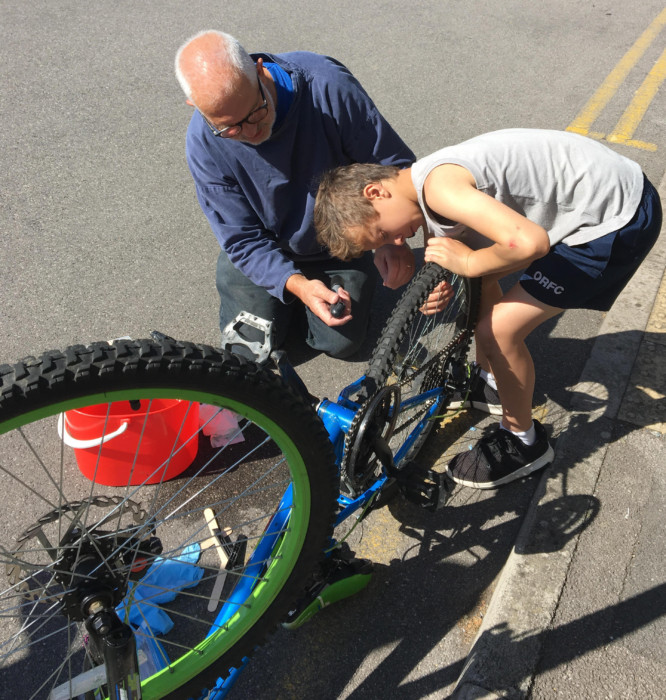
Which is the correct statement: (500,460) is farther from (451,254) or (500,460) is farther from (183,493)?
(183,493)

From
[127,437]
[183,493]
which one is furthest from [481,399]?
[127,437]

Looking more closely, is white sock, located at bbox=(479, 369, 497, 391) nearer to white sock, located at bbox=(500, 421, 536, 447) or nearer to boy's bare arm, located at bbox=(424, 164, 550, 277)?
white sock, located at bbox=(500, 421, 536, 447)

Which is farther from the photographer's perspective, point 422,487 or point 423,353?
point 423,353

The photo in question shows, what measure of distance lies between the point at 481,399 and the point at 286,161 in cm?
132

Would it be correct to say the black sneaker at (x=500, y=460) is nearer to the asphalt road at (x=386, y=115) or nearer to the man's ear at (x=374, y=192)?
the asphalt road at (x=386, y=115)

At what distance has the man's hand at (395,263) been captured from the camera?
2.80 meters

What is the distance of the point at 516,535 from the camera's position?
2.57 meters

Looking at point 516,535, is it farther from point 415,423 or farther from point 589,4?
point 589,4

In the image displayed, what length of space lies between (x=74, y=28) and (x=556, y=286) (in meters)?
5.61

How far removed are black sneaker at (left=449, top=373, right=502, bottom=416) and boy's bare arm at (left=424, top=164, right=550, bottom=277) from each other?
35.8 inches

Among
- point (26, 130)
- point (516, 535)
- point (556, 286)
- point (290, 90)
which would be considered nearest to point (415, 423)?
point (516, 535)

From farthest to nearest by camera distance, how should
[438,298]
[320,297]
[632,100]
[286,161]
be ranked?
[632,100] < [286,161] < [320,297] < [438,298]

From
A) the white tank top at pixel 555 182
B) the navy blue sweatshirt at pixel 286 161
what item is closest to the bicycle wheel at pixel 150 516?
the navy blue sweatshirt at pixel 286 161

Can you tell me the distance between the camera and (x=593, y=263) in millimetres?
2301
